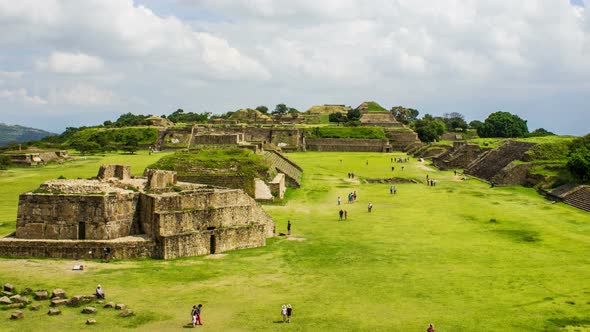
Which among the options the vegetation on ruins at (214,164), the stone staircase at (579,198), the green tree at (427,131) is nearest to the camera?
the stone staircase at (579,198)

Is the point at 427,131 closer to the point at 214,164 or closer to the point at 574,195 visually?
the point at 574,195

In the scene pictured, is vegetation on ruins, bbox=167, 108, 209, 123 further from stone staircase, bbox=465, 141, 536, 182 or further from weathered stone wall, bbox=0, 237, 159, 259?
weathered stone wall, bbox=0, 237, 159, 259

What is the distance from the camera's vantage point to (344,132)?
9525 centimetres

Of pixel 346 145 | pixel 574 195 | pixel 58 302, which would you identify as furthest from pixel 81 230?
pixel 346 145

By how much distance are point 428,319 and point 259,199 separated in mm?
22700

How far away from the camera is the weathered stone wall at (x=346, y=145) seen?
3580 inches

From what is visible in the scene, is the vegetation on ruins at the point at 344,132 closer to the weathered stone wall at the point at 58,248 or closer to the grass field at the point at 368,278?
the grass field at the point at 368,278

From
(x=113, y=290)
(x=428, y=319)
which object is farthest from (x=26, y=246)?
(x=428, y=319)

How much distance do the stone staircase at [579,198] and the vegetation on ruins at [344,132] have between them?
57016 millimetres

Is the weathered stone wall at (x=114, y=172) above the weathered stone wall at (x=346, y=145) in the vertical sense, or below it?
below

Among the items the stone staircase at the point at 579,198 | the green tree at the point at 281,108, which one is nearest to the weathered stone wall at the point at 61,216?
the stone staircase at the point at 579,198

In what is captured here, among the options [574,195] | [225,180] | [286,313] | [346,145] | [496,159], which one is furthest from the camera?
[346,145]

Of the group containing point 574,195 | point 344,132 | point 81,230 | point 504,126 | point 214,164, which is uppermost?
point 504,126

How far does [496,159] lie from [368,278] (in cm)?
4197
